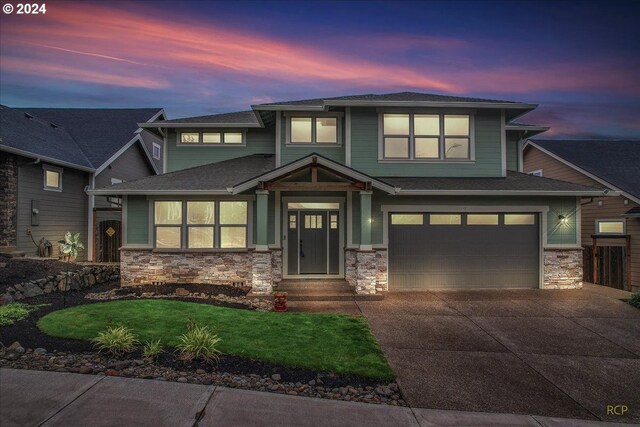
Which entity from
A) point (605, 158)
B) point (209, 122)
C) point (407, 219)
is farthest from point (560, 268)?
point (209, 122)

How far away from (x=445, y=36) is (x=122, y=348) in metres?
12.9

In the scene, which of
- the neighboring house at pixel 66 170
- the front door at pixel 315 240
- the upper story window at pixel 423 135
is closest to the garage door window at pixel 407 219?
the front door at pixel 315 240

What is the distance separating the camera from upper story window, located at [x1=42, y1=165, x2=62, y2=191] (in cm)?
1344

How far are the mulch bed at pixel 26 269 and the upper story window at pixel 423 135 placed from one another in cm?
1084

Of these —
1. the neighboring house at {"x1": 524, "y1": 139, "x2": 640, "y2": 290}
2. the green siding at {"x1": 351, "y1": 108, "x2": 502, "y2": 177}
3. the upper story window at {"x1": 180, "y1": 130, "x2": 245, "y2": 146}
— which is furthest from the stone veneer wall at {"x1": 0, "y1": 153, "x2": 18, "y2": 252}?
the neighboring house at {"x1": 524, "y1": 139, "x2": 640, "y2": 290}

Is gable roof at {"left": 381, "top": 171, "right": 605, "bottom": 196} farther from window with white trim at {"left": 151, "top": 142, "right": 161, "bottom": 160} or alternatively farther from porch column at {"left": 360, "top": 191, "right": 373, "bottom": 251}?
→ window with white trim at {"left": 151, "top": 142, "right": 161, "bottom": 160}

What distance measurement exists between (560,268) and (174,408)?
39.6 ft

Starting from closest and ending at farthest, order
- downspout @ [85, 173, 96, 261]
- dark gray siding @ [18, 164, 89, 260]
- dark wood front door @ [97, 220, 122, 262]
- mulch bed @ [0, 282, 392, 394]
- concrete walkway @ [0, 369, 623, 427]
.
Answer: concrete walkway @ [0, 369, 623, 427], mulch bed @ [0, 282, 392, 394], dark gray siding @ [18, 164, 89, 260], dark wood front door @ [97, 220, 122, 262], downspout @ [85, 173, 96, 261]

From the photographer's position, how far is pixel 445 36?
480 inches

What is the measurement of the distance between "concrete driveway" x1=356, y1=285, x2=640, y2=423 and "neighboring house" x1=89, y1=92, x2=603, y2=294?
4.78ft

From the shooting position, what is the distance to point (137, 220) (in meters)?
11.5

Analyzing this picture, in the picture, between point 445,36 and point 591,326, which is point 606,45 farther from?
point 591,326

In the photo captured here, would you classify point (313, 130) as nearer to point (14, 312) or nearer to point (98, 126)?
point (14, 312)
